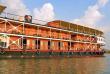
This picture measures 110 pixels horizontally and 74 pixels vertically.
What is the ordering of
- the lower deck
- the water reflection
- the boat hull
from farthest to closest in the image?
the boat hull, the lower deck, the water reflection

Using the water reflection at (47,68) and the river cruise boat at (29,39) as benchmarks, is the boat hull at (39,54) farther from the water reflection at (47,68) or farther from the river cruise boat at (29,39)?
the water reflection at (47,68)

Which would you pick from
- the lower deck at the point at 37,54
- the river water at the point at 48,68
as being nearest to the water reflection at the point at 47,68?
the river water at the point at 48,68

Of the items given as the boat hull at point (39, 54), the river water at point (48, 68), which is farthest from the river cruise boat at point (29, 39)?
the river water at point (48, 68)

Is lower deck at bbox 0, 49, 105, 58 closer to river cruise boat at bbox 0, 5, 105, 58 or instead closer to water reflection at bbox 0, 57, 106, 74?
river cruise boat at bbox 0, 5, 105, 58

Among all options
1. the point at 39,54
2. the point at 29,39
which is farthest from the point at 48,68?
the point at 29,39

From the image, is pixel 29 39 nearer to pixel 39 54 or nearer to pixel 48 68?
pixel 39 54

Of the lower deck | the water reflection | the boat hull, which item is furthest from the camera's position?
the boat hull

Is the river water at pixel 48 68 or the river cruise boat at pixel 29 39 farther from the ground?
the river cruise boat at pixel 29 39

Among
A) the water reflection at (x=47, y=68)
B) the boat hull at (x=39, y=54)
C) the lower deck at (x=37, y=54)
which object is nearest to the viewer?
the water reflection at (x=47, y=68)

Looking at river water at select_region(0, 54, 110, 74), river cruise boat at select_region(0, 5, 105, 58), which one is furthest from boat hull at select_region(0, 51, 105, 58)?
river water at select_region(0, 54, 110, 74)

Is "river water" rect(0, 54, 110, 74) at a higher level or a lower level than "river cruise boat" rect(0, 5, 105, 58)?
lower

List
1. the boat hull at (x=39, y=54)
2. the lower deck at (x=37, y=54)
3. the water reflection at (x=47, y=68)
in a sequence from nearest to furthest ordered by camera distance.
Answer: the water reflection at (x=47, y=68) → the lower deck at (x=37, y=54) → the boat hull at (x=39, y=54)

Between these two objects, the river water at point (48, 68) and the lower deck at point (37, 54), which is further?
the lower deck at point (37, 54)

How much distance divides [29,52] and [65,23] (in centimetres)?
1203
